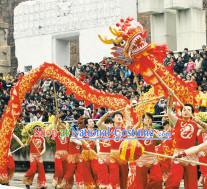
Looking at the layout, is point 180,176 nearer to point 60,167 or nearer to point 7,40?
point 60,167

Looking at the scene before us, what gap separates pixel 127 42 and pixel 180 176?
2.20 m

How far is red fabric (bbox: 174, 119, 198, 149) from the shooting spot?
12211 mm

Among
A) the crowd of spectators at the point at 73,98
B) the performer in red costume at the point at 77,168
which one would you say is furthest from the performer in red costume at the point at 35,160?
the crowd of spectators at the point at 73,98

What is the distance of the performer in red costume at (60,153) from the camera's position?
16.6 meters

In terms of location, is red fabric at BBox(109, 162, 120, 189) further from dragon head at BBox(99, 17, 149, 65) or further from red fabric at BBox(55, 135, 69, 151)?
dragon head at BBox(99, 17, 149, 65)

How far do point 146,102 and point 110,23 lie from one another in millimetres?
14434

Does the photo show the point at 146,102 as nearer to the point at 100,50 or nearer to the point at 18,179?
the point at 18,179

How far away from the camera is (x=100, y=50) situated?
2905 cm

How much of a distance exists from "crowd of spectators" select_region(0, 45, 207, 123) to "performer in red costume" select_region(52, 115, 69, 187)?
162 inches

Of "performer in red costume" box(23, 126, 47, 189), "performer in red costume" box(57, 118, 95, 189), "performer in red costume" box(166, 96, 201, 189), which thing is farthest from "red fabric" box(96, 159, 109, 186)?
"performer in red costume" box(166, 96, 201, 189)

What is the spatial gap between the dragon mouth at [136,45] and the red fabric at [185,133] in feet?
4.21

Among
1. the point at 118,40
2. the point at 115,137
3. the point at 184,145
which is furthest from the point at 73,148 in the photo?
the point at 118,40

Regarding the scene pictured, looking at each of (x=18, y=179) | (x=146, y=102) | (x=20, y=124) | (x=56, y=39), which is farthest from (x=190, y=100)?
(x=56, y=39)

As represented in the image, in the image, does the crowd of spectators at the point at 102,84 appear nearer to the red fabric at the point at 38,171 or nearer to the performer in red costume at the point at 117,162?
the red fabric at the point at 38,171
